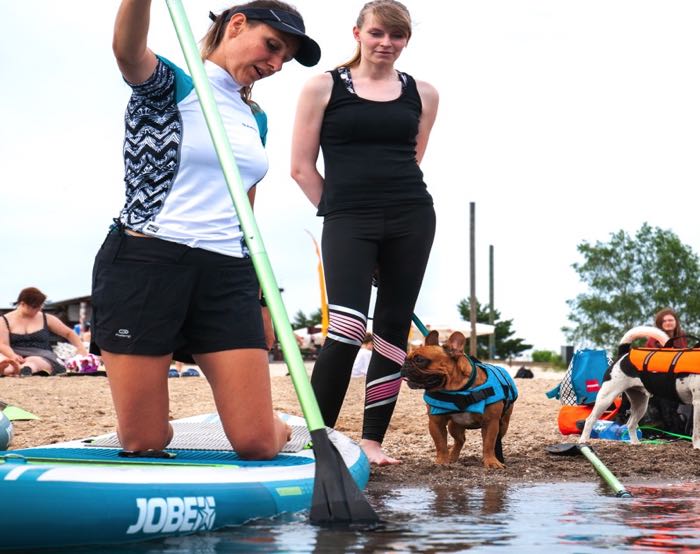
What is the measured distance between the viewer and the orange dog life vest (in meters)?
7.60

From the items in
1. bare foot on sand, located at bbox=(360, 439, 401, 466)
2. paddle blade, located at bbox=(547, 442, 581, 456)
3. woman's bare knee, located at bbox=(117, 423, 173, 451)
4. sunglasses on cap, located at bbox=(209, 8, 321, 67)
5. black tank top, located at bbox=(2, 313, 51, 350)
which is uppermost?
sunglasses on cap, located at bbox=(209, 8, 321, 67)

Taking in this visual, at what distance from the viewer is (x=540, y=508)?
418cm

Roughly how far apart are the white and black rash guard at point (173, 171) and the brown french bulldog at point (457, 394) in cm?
197

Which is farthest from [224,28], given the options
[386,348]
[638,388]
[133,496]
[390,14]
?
[638,388]

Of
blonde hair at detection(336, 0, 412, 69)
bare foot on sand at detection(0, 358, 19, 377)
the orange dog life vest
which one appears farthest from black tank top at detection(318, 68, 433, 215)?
bare foot on sand at detection(0, 358, 19, 377)

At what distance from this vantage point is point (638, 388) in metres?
8.09

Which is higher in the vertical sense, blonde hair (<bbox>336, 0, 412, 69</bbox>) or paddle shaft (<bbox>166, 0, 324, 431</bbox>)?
blonde hair (<bbox>336, 0, 412, 69</bbox>)

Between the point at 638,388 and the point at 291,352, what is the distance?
16.1 feet

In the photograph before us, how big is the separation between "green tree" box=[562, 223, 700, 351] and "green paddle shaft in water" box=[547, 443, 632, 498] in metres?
56.2

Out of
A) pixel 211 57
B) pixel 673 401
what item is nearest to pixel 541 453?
pixel 673 401

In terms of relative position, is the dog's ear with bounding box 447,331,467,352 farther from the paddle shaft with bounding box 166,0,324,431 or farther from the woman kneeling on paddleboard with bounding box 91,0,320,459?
the paddle shaft with bounding box 166,0,324,431

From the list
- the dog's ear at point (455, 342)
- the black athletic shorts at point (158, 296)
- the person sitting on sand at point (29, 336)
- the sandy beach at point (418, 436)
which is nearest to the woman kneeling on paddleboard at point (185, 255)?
the black athletic shorts at point (158, 296)

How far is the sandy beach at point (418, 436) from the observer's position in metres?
5.58

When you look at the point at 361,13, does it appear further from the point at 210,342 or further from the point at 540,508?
the point at 540,508
